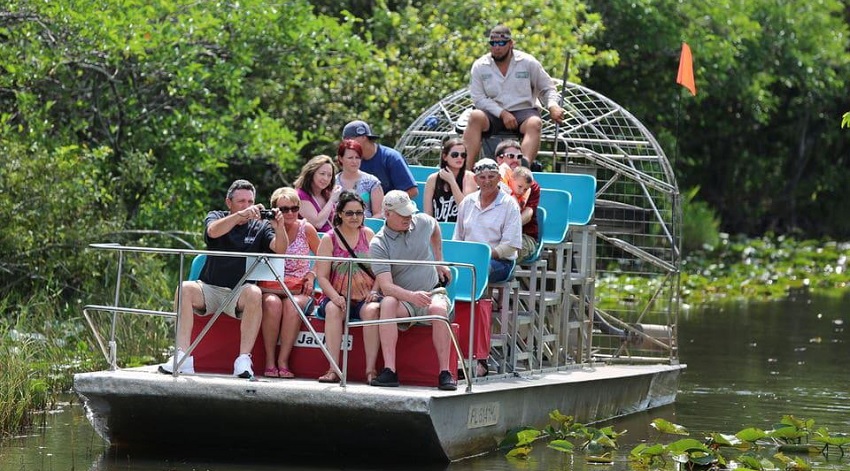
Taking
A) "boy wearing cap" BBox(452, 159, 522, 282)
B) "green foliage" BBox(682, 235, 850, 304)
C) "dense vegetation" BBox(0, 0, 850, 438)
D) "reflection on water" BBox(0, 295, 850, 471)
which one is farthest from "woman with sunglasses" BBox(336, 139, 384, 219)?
"green foliage" BBox(682, 235, 850, 304)

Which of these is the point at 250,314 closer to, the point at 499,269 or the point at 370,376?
the point at 370,376

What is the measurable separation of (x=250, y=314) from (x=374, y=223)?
65.6 inches

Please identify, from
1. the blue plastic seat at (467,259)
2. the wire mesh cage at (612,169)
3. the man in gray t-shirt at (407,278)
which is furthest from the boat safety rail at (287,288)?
the wire mesh cage at (612,169)

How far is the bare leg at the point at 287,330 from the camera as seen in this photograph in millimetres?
12039

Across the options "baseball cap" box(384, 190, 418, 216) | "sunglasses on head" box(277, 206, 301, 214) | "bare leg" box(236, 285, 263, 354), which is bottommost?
"bare leg" box(236, 285, 263, 354)

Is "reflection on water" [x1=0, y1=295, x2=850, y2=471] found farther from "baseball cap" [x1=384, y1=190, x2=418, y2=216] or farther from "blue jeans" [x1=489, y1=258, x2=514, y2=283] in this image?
"baseball cap" [x1=384, y1=190, x2=418, y2=216]

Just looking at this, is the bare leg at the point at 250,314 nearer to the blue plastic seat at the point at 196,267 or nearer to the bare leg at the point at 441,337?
the blue plastic seat at the point at 196,267

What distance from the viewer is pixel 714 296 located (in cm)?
2748

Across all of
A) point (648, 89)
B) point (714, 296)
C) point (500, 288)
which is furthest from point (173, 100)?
point (648, 89)

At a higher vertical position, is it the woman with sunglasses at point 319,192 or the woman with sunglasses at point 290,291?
the woman with sunglasses at point 319,192

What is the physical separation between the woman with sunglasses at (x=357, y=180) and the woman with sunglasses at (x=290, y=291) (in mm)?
1282

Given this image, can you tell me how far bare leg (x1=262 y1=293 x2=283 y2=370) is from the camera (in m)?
12.0

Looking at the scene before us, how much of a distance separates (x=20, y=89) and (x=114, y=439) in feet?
25.0

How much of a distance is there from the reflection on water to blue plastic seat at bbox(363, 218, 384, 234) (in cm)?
202
